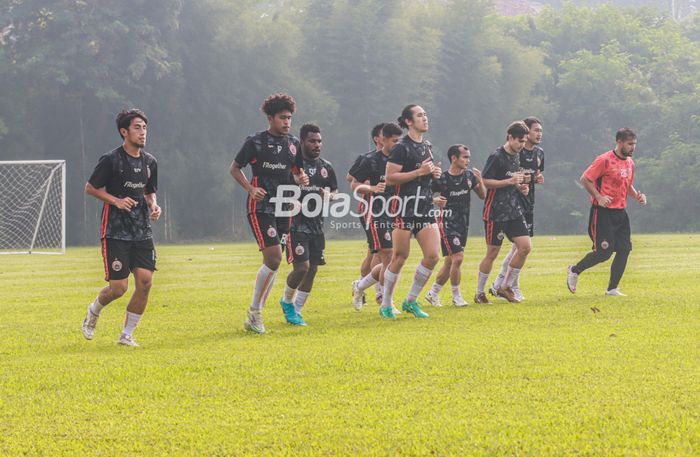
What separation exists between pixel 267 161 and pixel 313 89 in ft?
149

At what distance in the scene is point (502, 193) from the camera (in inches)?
545

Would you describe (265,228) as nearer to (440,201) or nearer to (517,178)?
(440,201)

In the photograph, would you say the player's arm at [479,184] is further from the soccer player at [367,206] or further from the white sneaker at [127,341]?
the white sneaker at [127,341]

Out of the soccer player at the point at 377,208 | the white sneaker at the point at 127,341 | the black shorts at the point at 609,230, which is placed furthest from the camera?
the black shorts at the point at 609,230

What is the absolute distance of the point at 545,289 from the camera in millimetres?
15258

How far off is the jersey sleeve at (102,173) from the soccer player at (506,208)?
18.2 ft

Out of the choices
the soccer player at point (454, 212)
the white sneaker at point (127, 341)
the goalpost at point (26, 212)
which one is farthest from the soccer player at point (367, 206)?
the goalpost at point (26, 212)

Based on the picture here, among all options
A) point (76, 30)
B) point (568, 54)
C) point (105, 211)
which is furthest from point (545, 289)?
point (568, 54)

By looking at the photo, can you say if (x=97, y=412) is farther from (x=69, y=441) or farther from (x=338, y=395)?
(x=338, y=395)

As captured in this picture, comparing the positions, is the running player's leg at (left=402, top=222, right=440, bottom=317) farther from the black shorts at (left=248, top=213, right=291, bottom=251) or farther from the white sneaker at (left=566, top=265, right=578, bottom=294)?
the white sneaker at (left=566, top=265, right=578, bottom=294)

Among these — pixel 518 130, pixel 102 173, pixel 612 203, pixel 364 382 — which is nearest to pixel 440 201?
pixel 518 130

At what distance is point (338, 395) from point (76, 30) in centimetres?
4283

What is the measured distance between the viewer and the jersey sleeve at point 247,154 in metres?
10.4

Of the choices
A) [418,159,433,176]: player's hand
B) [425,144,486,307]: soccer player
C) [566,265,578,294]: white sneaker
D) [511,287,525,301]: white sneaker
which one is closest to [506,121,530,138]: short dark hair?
[425,144,486,307]: soccer player
